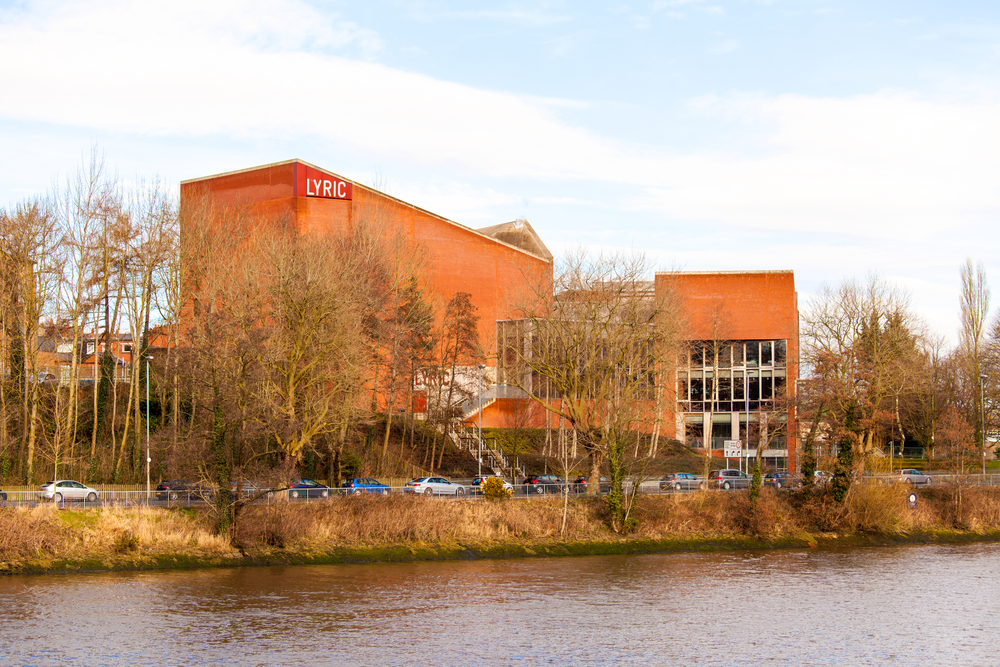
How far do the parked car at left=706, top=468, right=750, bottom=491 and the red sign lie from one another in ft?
96.8

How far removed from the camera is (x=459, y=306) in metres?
56.8

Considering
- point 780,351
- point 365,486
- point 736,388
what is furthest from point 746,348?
point 365,486

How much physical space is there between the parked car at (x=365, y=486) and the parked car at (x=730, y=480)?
16352 mm

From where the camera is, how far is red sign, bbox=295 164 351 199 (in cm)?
5884

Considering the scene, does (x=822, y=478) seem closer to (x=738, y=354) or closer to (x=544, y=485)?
(x=544, y=485)

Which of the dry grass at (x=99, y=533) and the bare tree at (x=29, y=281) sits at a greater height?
the bare tree at (x=29, y=281)

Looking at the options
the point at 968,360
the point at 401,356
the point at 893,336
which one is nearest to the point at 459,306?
the point at 401,356

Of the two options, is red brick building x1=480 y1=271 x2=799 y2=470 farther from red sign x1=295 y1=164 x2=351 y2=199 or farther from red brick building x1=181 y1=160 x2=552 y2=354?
red sign x1=295 y1=164 x2=351 y2=199

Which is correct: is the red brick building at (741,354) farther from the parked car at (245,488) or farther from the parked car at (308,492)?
the parked car at (245,488)

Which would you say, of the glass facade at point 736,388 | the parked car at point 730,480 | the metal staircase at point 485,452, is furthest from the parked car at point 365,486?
the glass facade at point 736,388

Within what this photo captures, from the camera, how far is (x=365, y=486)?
4019 cm

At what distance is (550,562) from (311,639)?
1503 cm

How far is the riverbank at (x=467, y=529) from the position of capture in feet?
100

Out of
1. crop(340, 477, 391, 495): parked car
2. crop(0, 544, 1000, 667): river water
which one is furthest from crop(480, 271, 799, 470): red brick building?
crop(0, 544, 1000, 667): river water
